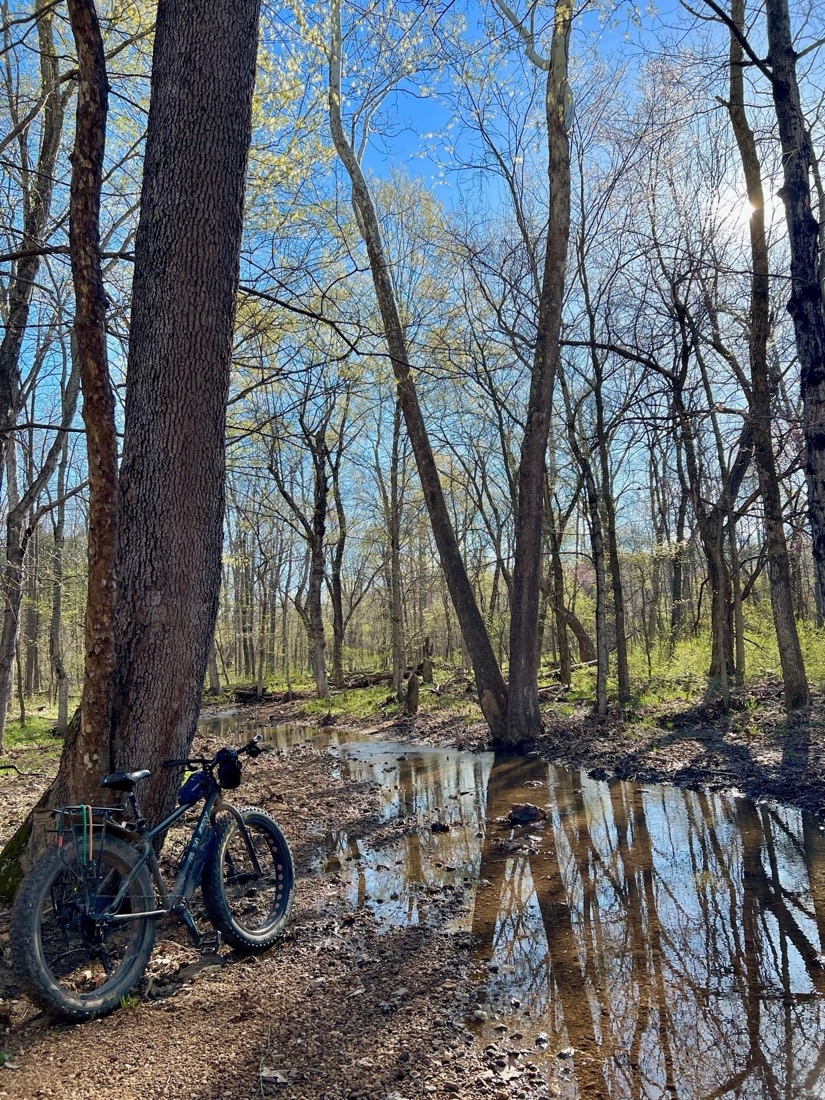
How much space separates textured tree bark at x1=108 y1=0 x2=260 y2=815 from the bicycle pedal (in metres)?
0.82

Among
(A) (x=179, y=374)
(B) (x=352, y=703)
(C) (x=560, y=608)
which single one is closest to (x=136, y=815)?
(A) (x=179, y=374)

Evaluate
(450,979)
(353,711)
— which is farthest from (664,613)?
(450,979)

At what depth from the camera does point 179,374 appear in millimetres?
4164

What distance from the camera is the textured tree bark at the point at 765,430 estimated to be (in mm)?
9688

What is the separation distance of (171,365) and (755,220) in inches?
379

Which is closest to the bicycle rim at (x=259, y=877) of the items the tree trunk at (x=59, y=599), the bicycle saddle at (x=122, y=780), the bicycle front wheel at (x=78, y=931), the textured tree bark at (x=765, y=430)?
the bicycle front wheel at (x=78, y=931)

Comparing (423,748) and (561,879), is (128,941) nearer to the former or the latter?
(561,879)

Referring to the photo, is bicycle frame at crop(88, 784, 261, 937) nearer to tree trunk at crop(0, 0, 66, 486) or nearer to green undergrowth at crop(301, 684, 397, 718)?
tree trunk at crop(0, 0, 66, 486)

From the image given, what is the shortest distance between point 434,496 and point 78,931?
8.95m

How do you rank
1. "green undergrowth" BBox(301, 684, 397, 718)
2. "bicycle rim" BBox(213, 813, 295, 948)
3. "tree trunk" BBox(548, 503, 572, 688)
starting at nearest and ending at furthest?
"bicycle rim" BBox(213, 813, 295, 948), "green undergrowth" BBox(301, 684, 397, 718), "tree trunk" BBox(548, 503, 572, 688)

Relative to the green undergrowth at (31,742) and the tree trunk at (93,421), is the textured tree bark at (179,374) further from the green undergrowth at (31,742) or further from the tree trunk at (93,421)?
the green undergrowth at (31,742)

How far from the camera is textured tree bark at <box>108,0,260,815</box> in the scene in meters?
4.02

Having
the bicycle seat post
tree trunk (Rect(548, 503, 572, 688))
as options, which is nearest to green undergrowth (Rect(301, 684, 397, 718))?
tree trunk (Rect(548, 503, 572, 688))

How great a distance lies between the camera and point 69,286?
9.91m
